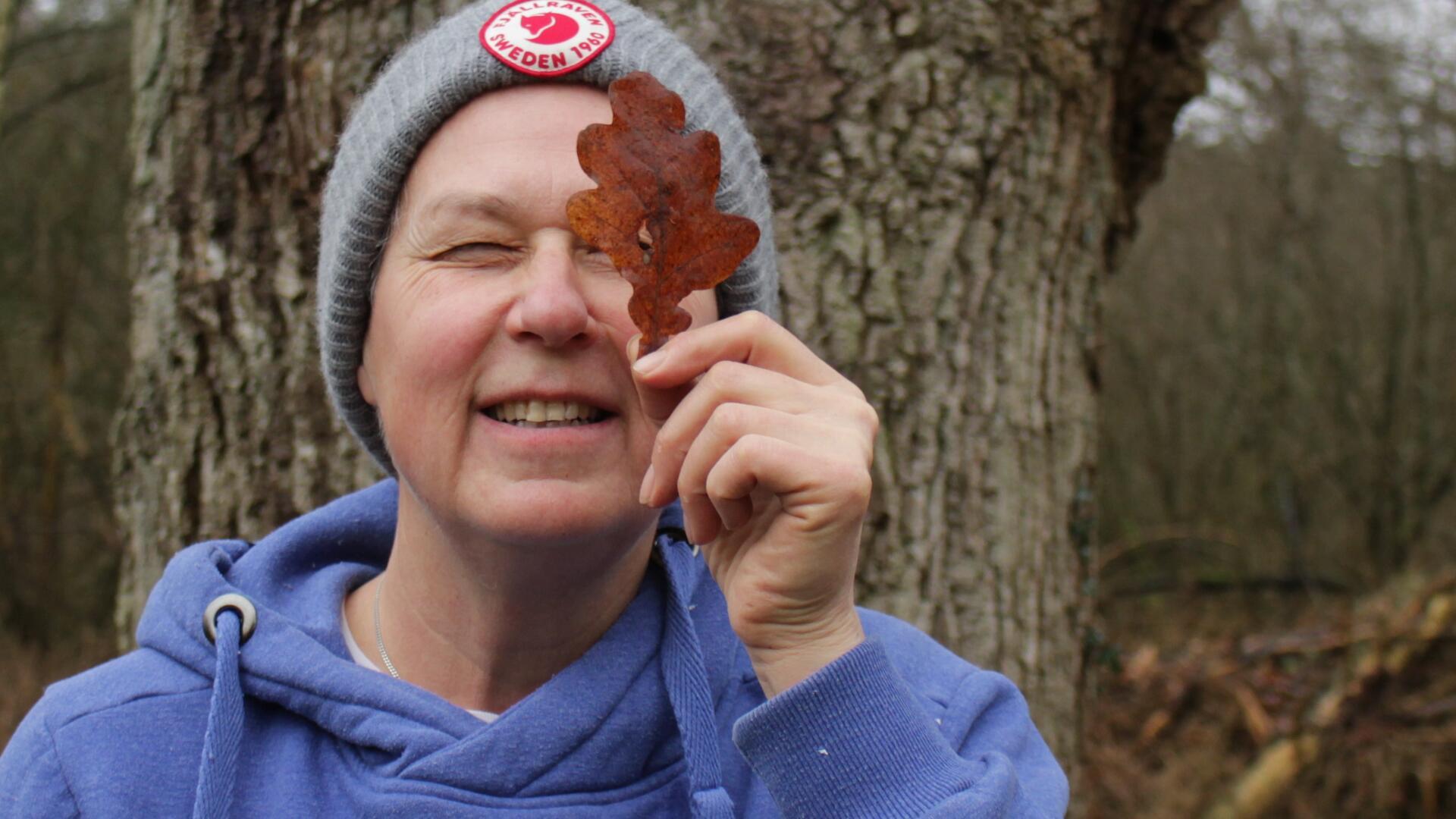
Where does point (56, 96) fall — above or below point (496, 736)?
above

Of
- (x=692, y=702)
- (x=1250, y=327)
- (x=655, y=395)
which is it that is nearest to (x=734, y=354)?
(x=655, y=395)

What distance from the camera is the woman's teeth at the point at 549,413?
1513mm

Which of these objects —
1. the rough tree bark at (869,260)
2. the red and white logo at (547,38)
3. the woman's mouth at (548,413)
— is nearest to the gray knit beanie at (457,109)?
the red and white logo at (547,38)

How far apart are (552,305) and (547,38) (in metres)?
0.44

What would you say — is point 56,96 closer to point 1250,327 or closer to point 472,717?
point 472,717

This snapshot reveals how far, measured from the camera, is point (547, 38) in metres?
1.67

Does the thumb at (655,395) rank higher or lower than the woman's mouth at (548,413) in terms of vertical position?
higher

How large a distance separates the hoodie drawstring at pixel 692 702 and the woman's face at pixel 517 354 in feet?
0.69

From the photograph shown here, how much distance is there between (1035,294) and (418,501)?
5.03 feet

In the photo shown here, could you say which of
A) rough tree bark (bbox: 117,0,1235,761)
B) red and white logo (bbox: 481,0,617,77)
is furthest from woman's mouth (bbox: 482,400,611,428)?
rough tree bark (bbox: 117,0,1235,761)

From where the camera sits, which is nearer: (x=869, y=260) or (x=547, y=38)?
(x=547, y=38)

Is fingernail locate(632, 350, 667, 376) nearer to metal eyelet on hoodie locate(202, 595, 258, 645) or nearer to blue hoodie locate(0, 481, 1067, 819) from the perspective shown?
blue hoodie locate(0, 481, 1067, 819)

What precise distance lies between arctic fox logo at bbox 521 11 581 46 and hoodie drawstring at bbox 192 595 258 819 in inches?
35.2

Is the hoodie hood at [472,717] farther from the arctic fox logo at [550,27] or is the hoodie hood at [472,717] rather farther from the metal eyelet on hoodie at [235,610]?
the arctic fox logo at [550,27]
